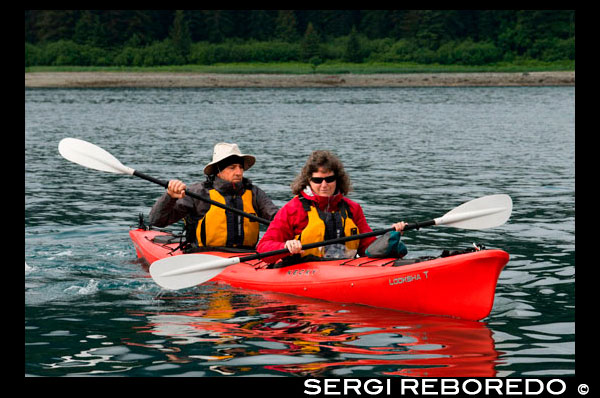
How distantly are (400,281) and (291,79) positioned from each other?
4978 cm

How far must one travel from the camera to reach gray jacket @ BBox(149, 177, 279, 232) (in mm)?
8445

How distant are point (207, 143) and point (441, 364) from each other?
61.2 ft

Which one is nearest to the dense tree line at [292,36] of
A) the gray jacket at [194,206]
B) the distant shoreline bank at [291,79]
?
the distant shoreline bank at [291,79]

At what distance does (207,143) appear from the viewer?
2419 cm

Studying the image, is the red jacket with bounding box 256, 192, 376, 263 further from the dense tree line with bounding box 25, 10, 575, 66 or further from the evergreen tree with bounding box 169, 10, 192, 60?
the evergreen tree with bounding box 169, 10, 192, 60

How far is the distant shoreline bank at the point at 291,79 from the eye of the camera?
184 ft

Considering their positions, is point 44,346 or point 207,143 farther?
point 207,143

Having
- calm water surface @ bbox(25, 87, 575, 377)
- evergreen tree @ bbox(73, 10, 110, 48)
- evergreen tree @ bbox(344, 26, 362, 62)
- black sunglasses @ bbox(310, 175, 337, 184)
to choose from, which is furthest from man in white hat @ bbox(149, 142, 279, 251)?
evergreen tree @ bbox(73, 10, 110, 48)

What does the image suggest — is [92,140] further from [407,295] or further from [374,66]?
[374,66]

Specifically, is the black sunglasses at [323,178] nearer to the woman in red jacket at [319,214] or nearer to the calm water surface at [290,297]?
the woman in red jacket at [319,214]

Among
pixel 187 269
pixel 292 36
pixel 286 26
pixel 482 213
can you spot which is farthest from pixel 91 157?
pixel 286 26

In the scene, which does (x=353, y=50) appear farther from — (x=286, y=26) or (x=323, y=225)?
(x=323, y=225)

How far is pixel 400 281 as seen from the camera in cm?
735

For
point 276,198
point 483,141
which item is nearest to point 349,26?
point 483,141
